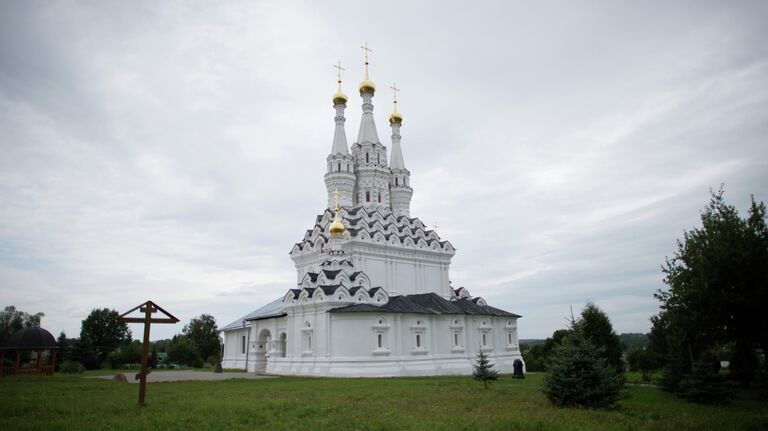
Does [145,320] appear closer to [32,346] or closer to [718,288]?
[718,288]

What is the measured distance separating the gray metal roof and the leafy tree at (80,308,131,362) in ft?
59.8

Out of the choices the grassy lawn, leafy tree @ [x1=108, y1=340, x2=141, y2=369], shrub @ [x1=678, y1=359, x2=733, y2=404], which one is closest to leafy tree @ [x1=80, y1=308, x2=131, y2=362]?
leafy tree @ [x1=108, y1=340, x2=141, y2=369]

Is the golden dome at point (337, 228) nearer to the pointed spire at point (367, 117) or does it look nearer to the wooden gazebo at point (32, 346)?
the pointed spire at point (367, 117)

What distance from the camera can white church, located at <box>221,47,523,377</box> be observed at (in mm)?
28953

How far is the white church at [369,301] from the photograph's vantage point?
29.0m

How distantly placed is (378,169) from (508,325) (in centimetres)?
1478

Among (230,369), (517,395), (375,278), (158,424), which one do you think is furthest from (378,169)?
(158,424)

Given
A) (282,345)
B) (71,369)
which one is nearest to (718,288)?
(282,345)

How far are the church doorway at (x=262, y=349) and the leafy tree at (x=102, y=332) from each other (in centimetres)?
2364

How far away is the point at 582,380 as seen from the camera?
1291 cm

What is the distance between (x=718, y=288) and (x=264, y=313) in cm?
2929

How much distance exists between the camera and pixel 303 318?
31188 mm

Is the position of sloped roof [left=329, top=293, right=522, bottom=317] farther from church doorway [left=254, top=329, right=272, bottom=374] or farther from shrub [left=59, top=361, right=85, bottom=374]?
shrub [left=59, top=361, right=85, bottom=374]

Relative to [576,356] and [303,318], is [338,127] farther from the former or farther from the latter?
[576,356]
